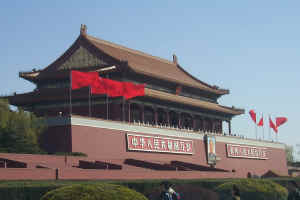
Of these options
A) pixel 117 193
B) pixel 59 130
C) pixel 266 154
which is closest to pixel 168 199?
pixel 117 193

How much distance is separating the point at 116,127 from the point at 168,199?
25.5 metres

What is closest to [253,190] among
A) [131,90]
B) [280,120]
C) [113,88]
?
[113,88]

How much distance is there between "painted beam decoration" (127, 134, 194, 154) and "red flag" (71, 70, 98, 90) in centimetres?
547

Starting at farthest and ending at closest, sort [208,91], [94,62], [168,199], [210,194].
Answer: [208,91] < [94,62] < [210,194] < [168,199]

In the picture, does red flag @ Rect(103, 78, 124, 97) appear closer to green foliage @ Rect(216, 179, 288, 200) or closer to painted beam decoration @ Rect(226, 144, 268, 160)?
green foliage @ Rect(216, 179, 288, 200)

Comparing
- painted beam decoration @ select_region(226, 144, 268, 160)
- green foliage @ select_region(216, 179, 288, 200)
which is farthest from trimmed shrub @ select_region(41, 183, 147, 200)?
painted beam decoration @ select_region(226, 144, 268, 160)

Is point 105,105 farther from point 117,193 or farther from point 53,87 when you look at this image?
point 117,193

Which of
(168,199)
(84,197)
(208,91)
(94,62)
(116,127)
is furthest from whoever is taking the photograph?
(208,91)

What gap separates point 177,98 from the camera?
51.5 metres

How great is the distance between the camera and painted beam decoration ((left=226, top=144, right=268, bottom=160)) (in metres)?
55.8

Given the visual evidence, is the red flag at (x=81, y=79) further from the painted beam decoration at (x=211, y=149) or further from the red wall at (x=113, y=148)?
the painted beam decoration at (x=211, y=149)

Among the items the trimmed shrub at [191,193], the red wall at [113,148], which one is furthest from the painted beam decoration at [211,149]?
the trimmed shrub at [191,193]

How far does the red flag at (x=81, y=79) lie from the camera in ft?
122

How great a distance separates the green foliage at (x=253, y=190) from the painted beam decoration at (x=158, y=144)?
58.6ft
